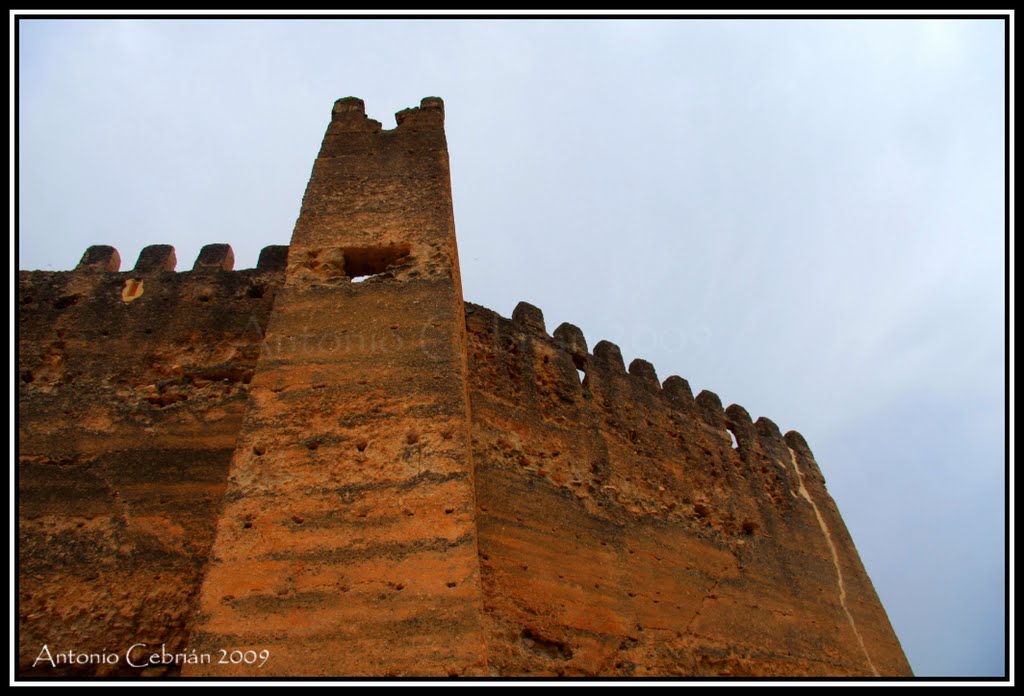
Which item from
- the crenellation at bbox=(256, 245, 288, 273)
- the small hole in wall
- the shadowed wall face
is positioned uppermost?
the crenellation at bbox=(256, 245, 288, 273)

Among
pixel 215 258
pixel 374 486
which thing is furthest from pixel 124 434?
pixel 374 486

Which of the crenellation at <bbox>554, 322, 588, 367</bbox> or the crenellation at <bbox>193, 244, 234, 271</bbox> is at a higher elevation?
the crenellation at <bbox>193, 244, 234, 271</bbox>

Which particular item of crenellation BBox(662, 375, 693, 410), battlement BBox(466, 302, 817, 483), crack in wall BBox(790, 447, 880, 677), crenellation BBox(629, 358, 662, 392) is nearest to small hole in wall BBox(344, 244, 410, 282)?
battlement BBox(466, 302, 817, 483)

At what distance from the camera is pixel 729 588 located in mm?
7516


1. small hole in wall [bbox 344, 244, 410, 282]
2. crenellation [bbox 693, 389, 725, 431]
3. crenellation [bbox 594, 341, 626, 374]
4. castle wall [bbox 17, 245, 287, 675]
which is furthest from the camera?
crenellation [bbox 693, 389, 725, 431]

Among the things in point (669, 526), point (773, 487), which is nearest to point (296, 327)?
point (669, 526)

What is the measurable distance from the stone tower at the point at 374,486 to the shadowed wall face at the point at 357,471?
1cm

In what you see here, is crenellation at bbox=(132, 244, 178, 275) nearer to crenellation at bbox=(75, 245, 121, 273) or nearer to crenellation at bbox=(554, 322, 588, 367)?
crenellation at bbox=(75, 245, 121, 273)

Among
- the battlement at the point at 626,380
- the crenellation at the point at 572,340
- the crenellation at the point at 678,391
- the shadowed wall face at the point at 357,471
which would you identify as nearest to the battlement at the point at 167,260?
the shadowed wall face at the point at 357,471

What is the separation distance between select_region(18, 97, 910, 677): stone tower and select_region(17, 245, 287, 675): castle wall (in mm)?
22

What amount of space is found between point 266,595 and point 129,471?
8.01ft

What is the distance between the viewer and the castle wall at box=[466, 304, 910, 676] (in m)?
5.84

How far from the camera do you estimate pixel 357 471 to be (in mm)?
4297

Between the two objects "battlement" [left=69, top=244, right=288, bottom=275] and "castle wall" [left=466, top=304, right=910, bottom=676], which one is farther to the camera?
"battlement" [left=69, top=244, right=288, bottom=275]
